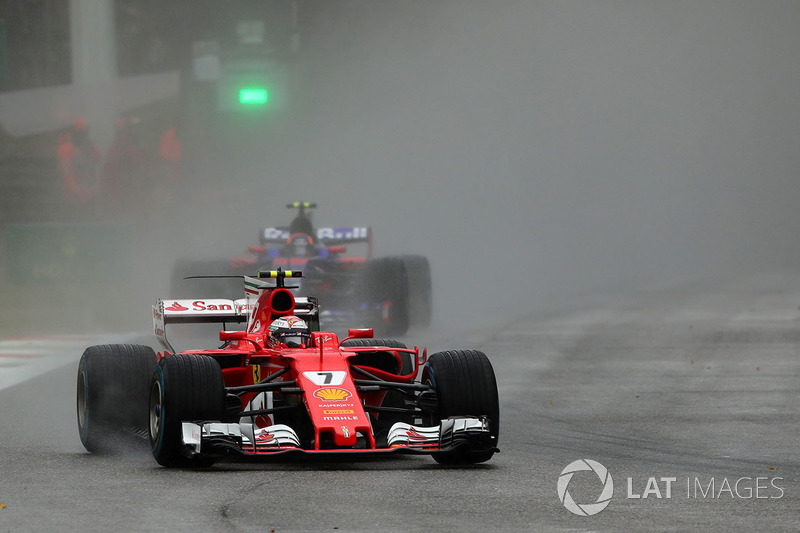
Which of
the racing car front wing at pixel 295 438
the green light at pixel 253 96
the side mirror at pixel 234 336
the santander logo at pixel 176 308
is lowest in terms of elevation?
the racing car front wing at pixel 295 438

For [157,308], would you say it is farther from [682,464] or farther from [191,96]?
[191,96]

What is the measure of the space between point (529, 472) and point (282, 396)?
7.10 feet

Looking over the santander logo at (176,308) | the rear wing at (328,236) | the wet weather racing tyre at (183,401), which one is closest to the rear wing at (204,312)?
the santander logo at (176,308)

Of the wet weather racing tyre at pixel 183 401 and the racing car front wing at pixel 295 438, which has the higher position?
the wet weather racing tyre at pixel 183 401

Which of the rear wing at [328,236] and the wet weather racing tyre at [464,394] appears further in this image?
the rear wing at [328,236]

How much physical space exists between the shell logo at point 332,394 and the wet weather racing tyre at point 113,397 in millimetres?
1853

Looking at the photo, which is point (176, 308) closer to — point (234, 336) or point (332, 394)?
point (234, 336)

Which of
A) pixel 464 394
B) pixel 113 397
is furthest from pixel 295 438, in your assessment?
pixel 113 397

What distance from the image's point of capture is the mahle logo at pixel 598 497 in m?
8.03

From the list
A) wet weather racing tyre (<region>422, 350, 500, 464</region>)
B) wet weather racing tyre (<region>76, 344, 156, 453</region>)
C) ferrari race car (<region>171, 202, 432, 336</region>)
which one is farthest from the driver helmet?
ferrari race car (<region>171, 202, 432, 336</region>)

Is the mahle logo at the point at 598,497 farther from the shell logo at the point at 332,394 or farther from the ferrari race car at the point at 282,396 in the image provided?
the shell logo at the point at 332,394

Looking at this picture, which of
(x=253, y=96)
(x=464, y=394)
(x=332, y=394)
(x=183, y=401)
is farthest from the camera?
(x=253, y=96)

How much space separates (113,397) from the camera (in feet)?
35.9

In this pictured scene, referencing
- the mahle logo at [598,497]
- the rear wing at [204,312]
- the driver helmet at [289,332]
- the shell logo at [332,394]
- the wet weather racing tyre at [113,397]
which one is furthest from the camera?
the rear wing at [204,312]
